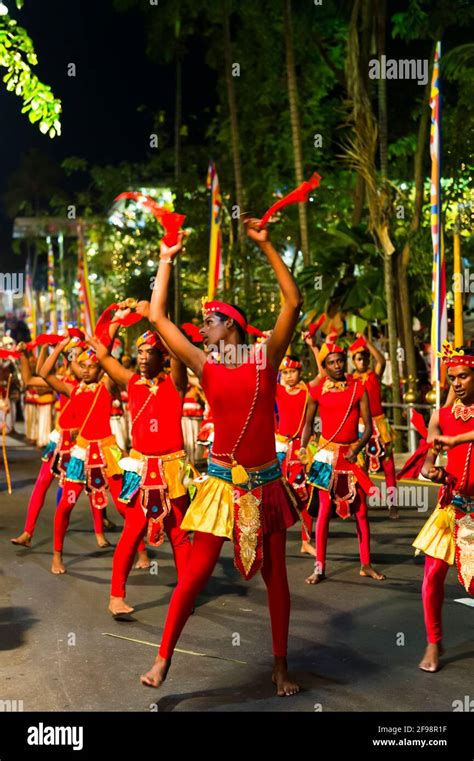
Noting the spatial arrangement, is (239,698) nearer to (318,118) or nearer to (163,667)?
(163,667)

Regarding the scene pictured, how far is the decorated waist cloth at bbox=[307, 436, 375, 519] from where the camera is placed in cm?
900

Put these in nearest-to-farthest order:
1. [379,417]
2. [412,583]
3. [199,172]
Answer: [412,583] → [379,417] → [199,172]

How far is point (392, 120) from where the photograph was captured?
950 inches

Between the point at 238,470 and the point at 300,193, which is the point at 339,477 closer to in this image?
the point at 238,470

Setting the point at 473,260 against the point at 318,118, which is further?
the point at 318,118

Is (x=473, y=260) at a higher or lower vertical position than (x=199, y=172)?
lower

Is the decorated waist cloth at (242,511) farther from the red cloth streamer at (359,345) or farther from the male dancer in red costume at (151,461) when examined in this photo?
the red cloth streamer at (359,345)

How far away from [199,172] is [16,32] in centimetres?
1984

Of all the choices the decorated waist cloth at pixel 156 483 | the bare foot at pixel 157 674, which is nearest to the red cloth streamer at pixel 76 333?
the decorated waist cloth at pixel 156 483

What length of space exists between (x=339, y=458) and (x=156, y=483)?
199cm

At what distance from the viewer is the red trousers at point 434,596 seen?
6377 millimetres

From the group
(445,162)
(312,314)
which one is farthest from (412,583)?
(445,162)

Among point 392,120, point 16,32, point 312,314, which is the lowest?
point 312,314

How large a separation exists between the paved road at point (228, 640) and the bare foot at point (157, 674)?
0.07m
